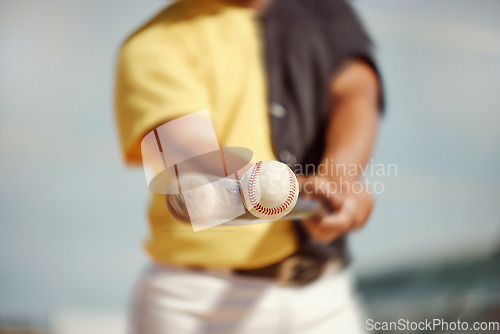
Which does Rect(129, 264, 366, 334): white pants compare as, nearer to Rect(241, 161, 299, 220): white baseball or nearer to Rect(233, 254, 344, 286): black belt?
Rect(233, 254, 344, 286): black belt

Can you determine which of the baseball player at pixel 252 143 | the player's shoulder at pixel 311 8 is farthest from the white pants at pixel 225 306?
the player's shoulder at pixel 311 8

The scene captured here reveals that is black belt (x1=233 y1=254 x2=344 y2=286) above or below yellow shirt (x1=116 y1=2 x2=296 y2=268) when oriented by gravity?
below

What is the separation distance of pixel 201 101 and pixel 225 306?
0.17 m

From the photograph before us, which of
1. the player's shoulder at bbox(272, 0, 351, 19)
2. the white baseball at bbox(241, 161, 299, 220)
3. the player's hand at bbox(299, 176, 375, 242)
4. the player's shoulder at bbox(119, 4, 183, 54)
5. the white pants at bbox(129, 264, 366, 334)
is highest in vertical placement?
the player's shoulder at bbox(272, 0, 351, 19)

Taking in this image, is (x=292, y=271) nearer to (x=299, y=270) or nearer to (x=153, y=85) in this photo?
(x=299, y=270)

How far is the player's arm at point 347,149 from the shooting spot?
11.7 inches

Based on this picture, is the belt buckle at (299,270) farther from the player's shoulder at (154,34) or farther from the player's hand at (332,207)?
the player's shoulder at (154,34)

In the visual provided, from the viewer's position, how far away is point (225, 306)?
327 mm

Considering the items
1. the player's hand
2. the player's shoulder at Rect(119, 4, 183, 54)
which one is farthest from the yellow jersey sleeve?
the player's hand

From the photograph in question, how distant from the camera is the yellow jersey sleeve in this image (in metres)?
0.31

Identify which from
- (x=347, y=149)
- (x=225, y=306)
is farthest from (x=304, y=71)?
(x=225, y=306)

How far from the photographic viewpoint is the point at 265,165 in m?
0.22

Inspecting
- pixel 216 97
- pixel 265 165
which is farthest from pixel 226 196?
pixel 216 97

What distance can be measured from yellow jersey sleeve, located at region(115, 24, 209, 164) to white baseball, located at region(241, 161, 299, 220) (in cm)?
A: 11
